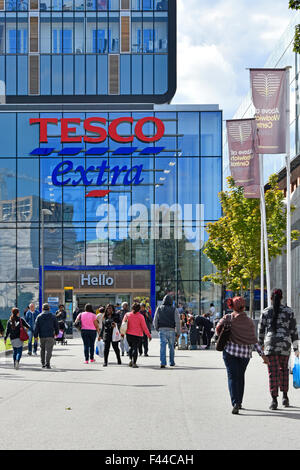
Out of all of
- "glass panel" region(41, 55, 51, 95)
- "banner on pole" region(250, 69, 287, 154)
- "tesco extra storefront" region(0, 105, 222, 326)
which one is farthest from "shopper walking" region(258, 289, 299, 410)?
"glass panel" region(41, 55, 51, 95)

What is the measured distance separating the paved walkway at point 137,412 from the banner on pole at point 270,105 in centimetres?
689

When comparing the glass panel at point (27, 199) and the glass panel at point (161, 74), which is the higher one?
the glass panel at point (161, 74)

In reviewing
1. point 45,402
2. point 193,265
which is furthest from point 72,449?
point 193,265

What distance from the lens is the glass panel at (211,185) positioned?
59.0 m

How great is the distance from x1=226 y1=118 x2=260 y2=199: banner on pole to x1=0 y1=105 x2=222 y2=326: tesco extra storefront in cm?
2439

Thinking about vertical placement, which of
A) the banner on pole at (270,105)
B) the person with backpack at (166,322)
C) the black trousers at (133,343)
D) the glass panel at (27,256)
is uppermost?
the banner on pole at (270,105)

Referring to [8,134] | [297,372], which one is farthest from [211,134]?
[297,372]

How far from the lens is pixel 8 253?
2340 inches

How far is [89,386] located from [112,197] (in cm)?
4376

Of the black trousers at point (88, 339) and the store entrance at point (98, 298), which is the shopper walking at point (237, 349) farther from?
the store entrance at point (98, 298)

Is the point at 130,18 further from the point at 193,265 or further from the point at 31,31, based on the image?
the point at 193,265

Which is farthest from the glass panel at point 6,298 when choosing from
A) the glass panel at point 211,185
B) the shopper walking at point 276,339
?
the shopper walking at point 276,339

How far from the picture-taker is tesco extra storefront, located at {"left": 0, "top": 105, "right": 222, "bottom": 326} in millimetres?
59000
